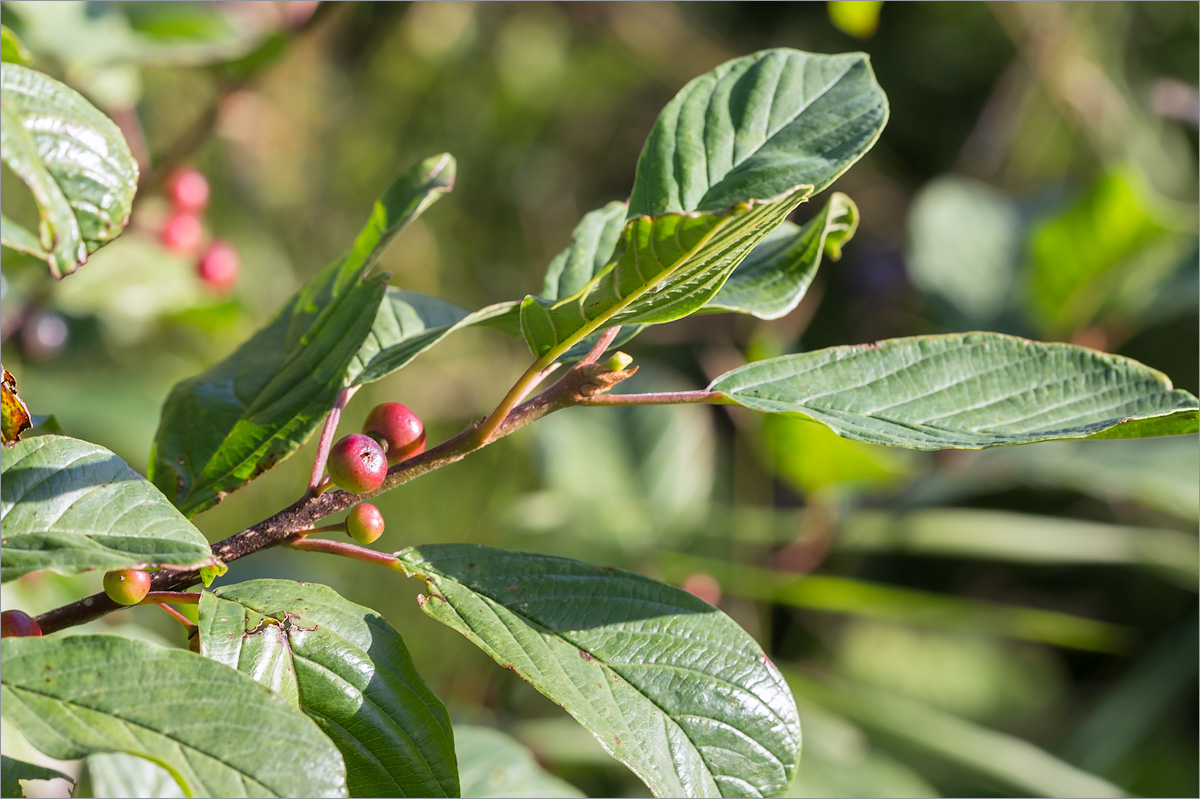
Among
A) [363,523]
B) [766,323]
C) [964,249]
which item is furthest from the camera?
[766,323]

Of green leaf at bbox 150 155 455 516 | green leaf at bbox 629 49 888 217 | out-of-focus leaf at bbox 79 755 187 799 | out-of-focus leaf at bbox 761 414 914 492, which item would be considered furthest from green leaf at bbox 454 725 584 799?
out-of-focus leaf at bbox 761 414 914 492

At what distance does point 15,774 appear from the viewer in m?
0.43

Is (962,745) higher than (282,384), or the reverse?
(282,384)

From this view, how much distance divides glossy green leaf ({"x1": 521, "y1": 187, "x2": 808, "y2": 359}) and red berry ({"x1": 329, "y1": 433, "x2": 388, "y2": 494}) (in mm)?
94

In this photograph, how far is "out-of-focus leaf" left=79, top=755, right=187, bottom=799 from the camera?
570 mm

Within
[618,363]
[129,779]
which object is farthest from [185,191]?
[618,363]

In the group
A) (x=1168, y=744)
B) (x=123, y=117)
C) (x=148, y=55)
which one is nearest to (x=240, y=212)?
(x=123, y=117)

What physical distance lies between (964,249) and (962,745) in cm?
75

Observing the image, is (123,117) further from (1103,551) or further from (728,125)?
(1103,551)

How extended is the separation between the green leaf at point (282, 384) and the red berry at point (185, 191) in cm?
70

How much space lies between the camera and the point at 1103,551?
1.56m

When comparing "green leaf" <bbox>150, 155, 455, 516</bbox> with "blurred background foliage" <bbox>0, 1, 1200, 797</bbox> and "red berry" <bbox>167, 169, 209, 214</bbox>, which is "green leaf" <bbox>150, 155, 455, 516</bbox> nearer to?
"blurred background foliage" <bbox>0, 1, 1200, 797</bbox>

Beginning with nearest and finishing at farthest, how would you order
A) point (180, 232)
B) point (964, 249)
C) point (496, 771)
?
point (496, 771) < point (180, 232) < point (964, 249)

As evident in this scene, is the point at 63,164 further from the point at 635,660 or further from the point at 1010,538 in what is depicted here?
the point at 1010,538
